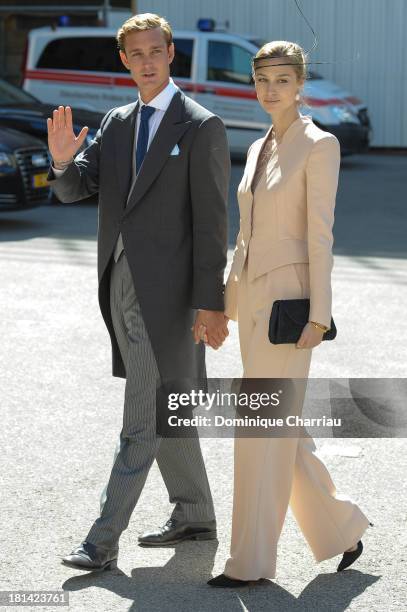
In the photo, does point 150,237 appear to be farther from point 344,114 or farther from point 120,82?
point 120,82

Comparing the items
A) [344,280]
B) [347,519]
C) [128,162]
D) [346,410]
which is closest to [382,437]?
[346,410]

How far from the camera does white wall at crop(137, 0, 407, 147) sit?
22.7 meters

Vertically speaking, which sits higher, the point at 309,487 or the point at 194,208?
the point at 194,208

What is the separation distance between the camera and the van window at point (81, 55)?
19812 millimetres

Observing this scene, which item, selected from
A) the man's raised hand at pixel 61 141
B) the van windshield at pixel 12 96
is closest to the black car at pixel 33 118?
the van windshield at pixel 12 96

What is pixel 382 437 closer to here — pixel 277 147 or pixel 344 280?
pixel 277 147

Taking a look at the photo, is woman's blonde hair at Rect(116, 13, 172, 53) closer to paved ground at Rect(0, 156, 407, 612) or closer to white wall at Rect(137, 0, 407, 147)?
paved ground at Rect(0, 156, 407, 612)

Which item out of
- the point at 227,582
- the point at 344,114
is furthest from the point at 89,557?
the point at 344,114

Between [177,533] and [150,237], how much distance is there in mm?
1084

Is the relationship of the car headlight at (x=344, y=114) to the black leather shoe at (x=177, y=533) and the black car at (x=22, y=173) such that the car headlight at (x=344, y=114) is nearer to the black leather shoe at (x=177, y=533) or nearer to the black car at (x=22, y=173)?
the black car at (x=22, y=173)

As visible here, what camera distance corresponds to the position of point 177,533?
452cm

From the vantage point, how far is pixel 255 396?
4008 millimetres

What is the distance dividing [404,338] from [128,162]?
4110 millimetres

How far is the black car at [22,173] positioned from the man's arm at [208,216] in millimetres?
8830
